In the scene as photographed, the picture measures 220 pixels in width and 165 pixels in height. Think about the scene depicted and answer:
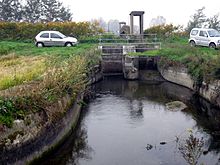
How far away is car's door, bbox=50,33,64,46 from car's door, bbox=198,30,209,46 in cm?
1227

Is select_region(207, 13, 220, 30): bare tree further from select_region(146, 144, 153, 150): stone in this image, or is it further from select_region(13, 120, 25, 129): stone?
select_region(13, 120, 25, 129): stone

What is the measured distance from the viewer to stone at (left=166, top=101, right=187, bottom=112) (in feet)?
58.3

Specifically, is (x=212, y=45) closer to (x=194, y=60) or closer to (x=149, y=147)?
(x=194, y=60)

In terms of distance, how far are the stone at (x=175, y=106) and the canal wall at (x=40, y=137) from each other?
5.95 m

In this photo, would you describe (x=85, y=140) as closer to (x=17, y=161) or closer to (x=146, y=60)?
(x=17, y=161)

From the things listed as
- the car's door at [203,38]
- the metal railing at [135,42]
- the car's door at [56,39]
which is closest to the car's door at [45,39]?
the car's door at [56,39]

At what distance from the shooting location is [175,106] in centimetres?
1823

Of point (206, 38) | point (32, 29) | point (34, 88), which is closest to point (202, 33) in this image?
point (206, 38)

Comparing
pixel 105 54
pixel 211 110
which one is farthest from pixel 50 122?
pixel 105 54

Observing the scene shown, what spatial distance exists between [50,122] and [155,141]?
4263 millimetres

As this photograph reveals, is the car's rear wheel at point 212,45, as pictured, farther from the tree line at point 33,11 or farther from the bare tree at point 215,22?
the tree line at point 33,11

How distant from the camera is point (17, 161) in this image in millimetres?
9508

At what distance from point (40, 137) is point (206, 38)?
795 inches

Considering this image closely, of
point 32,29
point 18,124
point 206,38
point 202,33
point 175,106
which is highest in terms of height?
point 32,29
